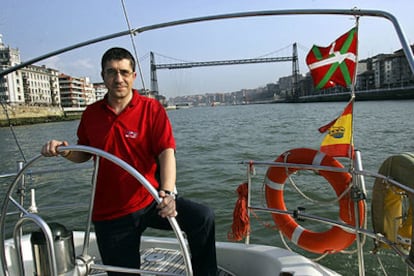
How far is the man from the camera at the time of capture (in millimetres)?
1589

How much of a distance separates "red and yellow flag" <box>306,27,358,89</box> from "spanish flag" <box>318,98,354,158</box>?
0.20 m

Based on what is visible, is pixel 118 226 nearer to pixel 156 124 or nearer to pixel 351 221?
pixel 156 124

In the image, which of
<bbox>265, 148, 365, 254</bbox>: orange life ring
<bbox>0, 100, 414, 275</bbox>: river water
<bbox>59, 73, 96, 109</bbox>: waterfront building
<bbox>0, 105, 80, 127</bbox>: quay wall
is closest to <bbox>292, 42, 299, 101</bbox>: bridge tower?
<bbox>0, 105, 80, 127</bbox>: quay wall

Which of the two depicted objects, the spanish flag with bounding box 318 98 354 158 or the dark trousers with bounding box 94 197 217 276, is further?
the spanish flag with bounding box 318 98 354 158

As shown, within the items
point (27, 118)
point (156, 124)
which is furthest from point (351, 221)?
point (27, 118)

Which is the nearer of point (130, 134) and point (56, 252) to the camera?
point (56, 252)

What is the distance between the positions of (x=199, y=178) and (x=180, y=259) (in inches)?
203

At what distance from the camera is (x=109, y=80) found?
1.59 metres

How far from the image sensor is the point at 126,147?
1.59m

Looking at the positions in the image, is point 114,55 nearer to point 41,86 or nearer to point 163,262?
point 163,262

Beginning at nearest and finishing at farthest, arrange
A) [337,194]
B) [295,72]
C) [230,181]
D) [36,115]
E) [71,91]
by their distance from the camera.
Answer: [337,194] → [230,181] → [36,115] → [295,72] → [71,91]

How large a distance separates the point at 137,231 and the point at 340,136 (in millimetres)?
1548

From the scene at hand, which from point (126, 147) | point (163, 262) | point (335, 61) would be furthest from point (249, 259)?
point (335, 61)

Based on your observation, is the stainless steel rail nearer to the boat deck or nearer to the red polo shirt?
the red polo shirt
